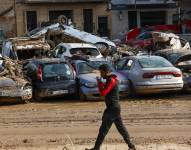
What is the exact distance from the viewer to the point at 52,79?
2148 cm

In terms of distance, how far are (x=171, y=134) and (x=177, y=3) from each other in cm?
4666

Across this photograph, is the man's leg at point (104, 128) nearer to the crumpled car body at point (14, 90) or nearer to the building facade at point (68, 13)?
the crumpled car body at point (14, 90)

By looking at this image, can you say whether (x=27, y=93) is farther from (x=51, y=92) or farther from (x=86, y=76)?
(x=86, y=76)

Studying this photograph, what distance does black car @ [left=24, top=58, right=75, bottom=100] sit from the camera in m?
21.4

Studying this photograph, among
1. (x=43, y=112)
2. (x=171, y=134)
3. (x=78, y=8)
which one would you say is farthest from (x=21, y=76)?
(x=78, y=8)

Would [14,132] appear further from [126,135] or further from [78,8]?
[78,8]

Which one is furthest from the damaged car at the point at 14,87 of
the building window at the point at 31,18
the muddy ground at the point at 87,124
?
the building window at the point at 31,18

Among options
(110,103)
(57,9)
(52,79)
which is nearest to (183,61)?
(52,79)

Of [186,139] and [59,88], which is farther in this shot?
[59,88]

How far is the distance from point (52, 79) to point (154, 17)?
4197 centimetres

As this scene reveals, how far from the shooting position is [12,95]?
20.7 metres

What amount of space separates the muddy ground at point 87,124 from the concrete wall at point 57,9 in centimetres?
3695

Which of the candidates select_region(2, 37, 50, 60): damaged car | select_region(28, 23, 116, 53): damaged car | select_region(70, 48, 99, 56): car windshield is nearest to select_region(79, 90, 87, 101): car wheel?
select_region(70, 48, 99, 56): car windshield

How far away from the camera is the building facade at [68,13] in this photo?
5869 cm
